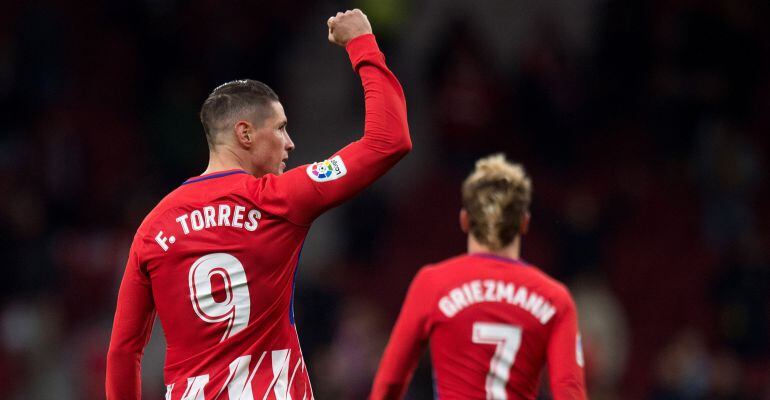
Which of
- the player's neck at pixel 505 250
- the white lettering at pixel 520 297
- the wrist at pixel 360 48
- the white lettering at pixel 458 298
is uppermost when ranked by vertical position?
the wrist at pixel 360 48

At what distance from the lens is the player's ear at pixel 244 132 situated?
3568mm

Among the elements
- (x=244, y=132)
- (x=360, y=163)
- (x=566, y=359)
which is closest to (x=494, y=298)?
(x=566, y=359)

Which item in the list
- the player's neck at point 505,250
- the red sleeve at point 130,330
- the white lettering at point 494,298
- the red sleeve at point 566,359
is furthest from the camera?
the player's neck at point 505,250

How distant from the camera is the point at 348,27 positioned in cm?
347

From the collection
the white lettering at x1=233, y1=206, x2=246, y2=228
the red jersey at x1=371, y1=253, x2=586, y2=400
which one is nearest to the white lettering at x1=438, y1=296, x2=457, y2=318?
the red jersey at x1=371, y1=253, x2=586, y2=400

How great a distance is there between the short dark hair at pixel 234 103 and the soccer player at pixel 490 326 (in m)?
1.04

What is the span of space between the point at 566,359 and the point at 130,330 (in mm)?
1547

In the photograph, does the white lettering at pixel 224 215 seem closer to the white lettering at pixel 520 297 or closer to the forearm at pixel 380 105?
the forearm at pixel 380 105

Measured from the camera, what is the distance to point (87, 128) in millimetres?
11570

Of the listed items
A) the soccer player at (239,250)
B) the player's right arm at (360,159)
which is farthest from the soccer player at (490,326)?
the player's right arm at (360,159)

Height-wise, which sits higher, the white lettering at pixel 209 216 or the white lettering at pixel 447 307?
the white lettering at pixel 209 216

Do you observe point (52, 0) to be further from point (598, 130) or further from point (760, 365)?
point (760, 365)

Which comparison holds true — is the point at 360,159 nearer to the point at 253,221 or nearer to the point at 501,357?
the point at 253,221

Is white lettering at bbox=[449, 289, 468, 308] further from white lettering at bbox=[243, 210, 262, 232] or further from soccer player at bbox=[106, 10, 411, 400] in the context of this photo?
white lettering at bbox=[243, 210, 262, 232]
